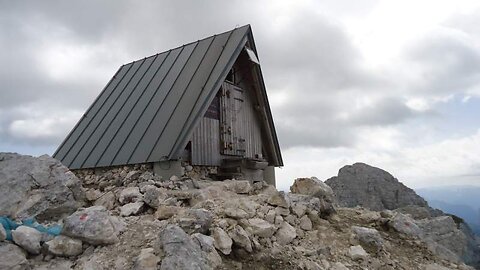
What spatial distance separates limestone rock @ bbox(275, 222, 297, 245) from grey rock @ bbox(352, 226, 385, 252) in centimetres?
170

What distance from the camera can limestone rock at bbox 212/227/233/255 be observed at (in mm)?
6574

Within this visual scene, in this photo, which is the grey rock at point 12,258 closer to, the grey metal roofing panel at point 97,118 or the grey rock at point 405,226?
the grey rock at point 405,226

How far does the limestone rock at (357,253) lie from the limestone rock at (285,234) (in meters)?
1.25

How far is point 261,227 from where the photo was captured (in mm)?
7562

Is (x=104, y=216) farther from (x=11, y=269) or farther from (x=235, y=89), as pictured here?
(x=235, y=89)

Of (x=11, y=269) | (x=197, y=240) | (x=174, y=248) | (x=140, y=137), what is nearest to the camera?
(x=11, y=269)

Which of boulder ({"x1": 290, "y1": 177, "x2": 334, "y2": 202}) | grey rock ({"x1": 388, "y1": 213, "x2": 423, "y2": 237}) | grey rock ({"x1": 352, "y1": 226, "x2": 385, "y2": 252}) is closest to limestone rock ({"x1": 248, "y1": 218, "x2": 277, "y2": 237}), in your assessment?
grey rock ({"x1": 352, "y1": 226, "x2": 385, "y2": 252})

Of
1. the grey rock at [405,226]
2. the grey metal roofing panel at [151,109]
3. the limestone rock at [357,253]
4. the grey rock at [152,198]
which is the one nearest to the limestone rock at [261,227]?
the limestone rock at [357,253]

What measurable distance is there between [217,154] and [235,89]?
3.05m

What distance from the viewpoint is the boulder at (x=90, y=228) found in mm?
6082

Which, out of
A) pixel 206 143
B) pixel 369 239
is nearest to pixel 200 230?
pixel 369 239

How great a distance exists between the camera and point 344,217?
10.4 meters

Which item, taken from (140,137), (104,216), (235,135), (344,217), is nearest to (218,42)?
(235,135)

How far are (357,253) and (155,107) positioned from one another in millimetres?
8665
